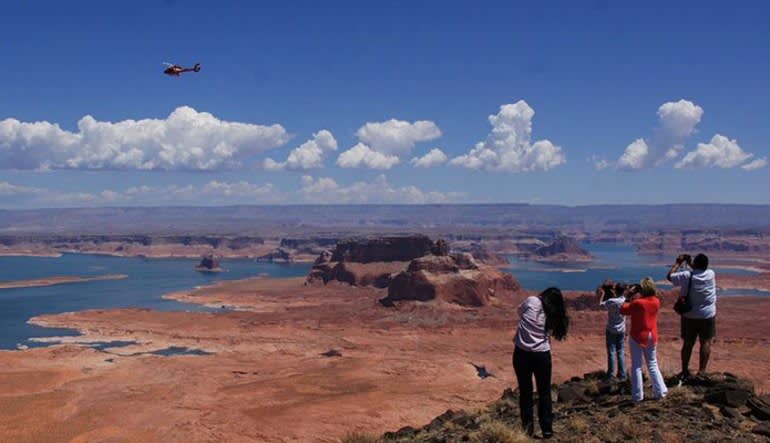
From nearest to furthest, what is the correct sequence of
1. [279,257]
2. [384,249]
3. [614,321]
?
1. [614,321]
2. [384,249]
3. [279,257]

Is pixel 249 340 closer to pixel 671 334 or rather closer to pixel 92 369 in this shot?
pixel 92 369

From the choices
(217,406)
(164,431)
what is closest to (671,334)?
(217,406)

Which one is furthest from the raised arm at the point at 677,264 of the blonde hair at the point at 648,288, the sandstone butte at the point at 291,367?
the sandstone butte at the point at 291,367

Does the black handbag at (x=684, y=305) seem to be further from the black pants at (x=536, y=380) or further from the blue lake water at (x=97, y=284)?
the blue lake water at (x=97, y=284)

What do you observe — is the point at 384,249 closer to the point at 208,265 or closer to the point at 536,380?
the point at 208,265

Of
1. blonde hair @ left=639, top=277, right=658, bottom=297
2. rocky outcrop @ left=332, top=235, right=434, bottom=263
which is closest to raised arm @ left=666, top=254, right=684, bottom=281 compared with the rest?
blonde hair @ left=639, top=277, right=658, bottom=297

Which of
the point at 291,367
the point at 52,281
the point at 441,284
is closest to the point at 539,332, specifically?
the point at 291,367

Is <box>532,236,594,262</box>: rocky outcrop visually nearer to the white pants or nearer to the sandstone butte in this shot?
the sandstone butte
